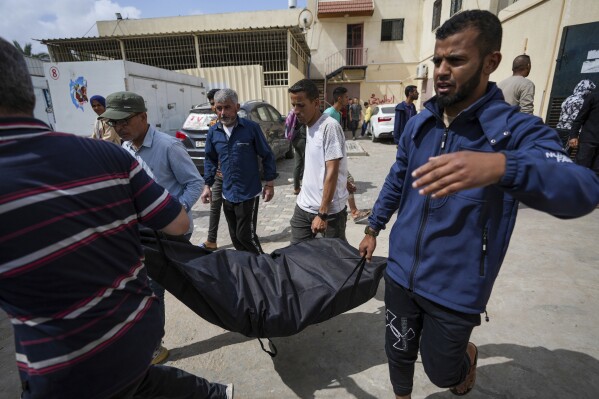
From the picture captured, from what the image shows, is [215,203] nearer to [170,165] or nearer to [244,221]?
[244,221]

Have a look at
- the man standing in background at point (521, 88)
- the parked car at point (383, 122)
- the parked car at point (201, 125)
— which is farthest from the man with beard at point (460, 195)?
the parked car at point (383, 122)

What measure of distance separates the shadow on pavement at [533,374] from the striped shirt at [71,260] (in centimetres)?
197

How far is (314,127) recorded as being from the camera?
9.55 ft

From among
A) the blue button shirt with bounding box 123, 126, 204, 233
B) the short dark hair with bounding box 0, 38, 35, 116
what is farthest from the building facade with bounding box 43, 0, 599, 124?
the short dark hair with bounding box 0, 38, 35, 116

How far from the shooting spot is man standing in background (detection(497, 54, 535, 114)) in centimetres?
421

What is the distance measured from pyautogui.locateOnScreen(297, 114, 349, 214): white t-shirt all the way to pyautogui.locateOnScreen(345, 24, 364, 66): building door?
21.8 metres

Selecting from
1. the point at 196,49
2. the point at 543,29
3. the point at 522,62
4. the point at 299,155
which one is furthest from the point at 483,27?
the point at 196,49

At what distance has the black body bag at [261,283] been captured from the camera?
6.15 feet

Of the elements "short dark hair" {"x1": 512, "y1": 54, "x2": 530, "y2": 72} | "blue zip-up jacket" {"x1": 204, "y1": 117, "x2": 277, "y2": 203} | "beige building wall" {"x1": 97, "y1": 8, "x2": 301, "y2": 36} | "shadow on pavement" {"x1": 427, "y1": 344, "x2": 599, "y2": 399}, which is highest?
"beige building wall" {"x1": 97, "y1": 8, "x2": 301, "y2": 36}

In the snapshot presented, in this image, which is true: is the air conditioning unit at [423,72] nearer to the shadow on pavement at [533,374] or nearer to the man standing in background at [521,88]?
the man standing in background at [521,88]

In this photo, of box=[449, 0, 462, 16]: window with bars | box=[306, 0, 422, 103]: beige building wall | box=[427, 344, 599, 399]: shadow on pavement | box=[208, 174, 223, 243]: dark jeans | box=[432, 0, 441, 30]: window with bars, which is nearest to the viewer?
box=[427, 344, 599, 399]: shadow on pavement

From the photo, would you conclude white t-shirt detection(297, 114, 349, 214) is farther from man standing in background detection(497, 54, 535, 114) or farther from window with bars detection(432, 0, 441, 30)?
window with bars detection(432, 0, 441, 30)

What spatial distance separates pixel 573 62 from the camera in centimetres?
693

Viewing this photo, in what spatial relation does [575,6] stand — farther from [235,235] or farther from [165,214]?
[165,214]
